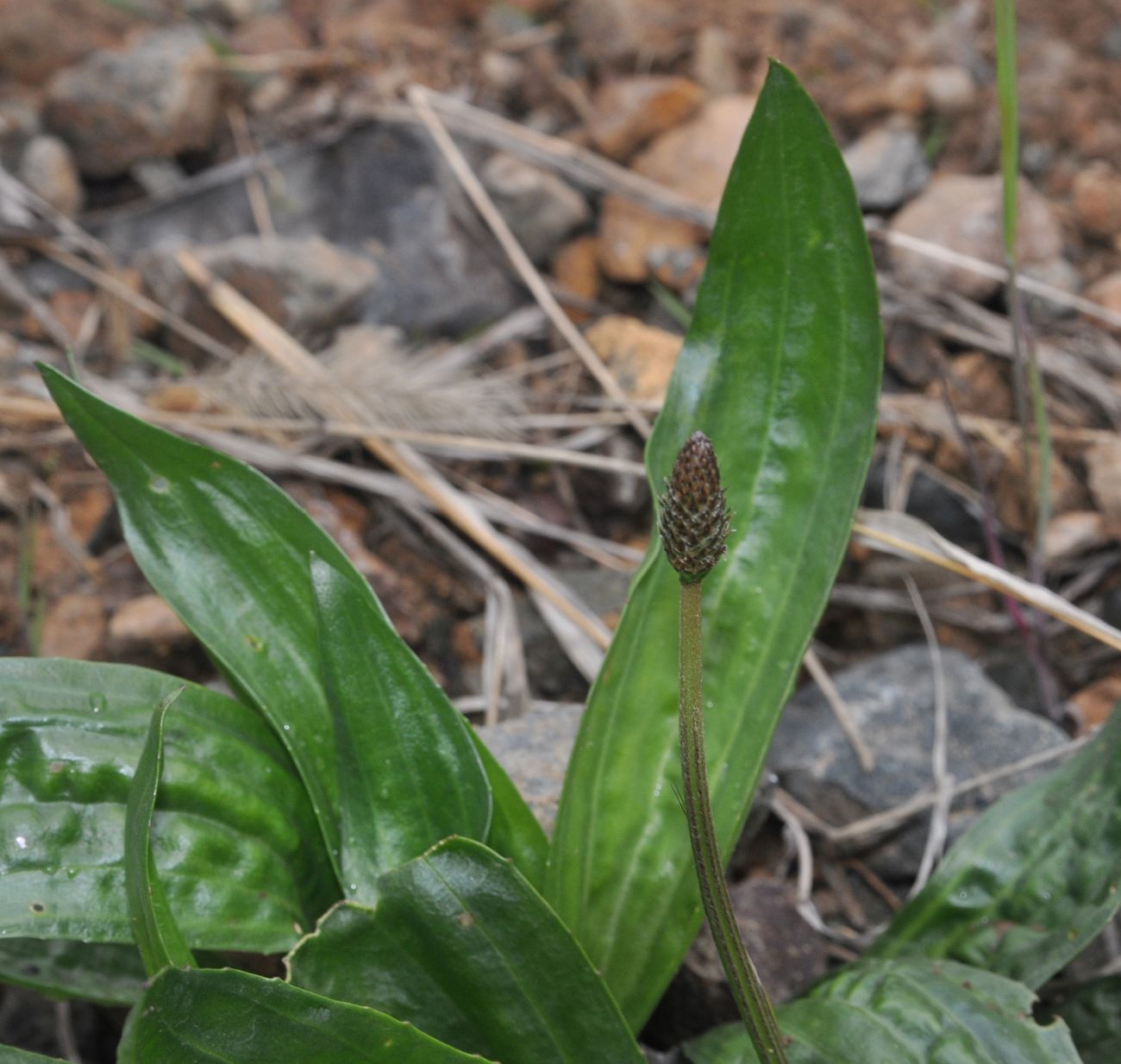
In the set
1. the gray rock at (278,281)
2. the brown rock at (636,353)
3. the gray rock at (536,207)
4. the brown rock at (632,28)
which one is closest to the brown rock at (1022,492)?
the brown rock at (636,353)

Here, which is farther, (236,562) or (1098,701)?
(1098,701)

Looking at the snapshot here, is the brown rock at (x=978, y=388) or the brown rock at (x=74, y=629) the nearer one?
the brown rock at (x=74, y=629)

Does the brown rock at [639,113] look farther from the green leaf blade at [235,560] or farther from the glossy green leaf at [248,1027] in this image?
the glossy green leaf at [248,1027]

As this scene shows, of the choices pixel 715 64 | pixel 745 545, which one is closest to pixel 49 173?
pixel 715 64

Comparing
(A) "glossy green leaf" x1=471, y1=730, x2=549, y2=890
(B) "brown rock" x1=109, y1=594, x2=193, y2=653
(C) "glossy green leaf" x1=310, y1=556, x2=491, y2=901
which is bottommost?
(B) "brown rock" x1=109, y1=594, x2=193, y2=653

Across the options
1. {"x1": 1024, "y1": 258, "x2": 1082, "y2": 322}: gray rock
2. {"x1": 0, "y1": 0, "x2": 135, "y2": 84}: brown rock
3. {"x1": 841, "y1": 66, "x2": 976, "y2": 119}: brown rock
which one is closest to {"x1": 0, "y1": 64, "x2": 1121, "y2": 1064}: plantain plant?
{"x1": 1024, "y1": 258, "x2": 1082, "y2": 322}: gray rock

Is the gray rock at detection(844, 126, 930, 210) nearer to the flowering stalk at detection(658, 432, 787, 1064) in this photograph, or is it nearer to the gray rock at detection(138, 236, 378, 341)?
the gray rock at detection(138, 236, 378, 341)

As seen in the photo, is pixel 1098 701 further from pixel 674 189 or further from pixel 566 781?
pixel 674 189
